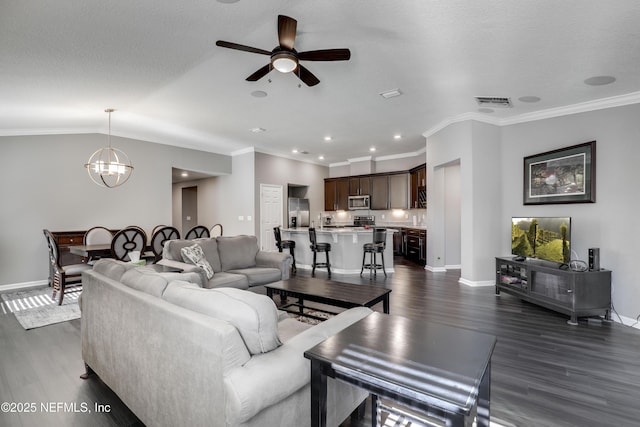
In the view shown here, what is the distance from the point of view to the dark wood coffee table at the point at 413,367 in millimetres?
1024

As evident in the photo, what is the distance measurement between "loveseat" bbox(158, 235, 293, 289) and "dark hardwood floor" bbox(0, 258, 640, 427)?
4.20ft

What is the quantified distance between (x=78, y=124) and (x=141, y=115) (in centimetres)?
129

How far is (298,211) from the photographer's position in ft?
30.5

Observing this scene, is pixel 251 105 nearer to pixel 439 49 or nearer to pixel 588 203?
pixel 439 49

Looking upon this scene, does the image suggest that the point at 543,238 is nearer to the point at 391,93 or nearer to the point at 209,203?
the point at 391,93

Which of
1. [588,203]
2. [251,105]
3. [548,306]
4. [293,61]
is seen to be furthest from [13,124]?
[588,203]

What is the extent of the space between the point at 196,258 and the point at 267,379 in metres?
2.88

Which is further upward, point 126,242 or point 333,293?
point 126,242

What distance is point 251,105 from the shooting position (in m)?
4.91

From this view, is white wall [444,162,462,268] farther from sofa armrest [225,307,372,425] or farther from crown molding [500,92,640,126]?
sofa armrest [225,307,372,425]

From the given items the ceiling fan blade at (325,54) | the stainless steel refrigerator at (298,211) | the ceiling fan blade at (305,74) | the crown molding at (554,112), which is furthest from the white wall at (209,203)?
the ceiling fan blade at (325,54)

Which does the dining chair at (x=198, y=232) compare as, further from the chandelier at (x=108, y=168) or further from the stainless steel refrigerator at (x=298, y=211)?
the stainless steel refrigerator at (x=298, y=211)

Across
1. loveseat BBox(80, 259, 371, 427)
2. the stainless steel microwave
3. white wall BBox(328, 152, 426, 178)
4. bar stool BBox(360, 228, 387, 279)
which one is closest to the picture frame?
bar stool BBox(360, 228, 387, 279)

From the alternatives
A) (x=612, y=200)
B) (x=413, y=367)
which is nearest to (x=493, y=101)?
(x=612, y=200)
